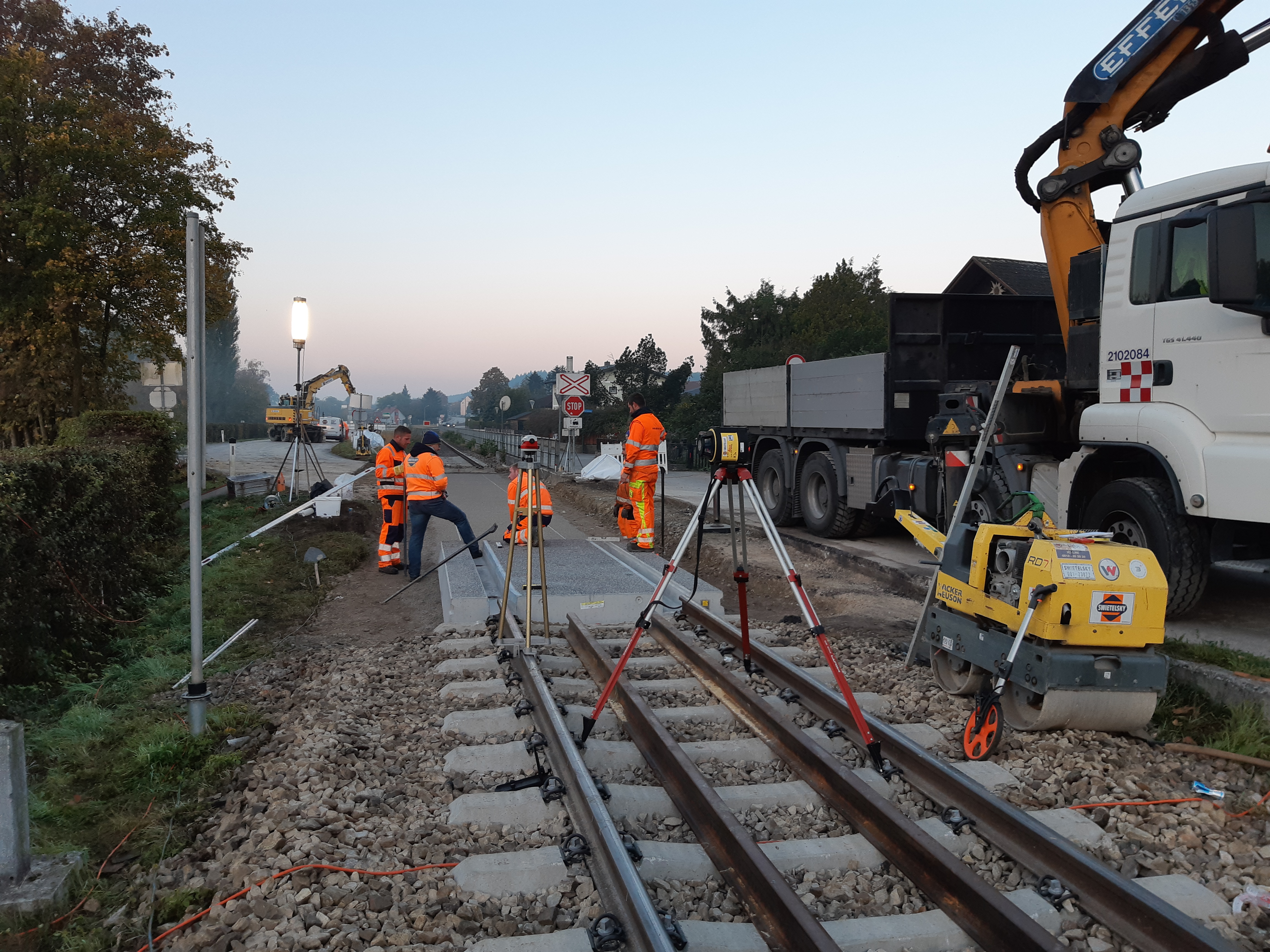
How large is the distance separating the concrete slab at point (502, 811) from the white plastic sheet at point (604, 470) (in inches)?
727

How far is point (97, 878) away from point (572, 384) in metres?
21.0

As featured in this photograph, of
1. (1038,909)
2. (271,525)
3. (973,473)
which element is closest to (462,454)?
(271,525)

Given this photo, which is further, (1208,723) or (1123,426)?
(1123,426)

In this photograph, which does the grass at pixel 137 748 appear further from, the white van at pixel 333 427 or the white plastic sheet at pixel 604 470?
the white van at pixel 333 427

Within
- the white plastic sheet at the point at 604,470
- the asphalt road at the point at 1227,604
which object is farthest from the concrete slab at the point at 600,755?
the white plastic sheet at the point at 604,470

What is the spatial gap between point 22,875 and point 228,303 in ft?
69.8

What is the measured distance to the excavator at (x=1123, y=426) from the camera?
5.11m

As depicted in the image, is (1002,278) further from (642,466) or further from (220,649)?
(220,649)

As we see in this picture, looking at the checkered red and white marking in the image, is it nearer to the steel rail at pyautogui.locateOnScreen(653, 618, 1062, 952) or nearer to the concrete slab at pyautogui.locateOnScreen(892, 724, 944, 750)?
the concrete slab at pyautogui.locateOnScreen(892, 724, 944, 750)

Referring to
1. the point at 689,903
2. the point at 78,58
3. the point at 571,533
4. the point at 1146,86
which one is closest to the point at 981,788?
the point at 689,903

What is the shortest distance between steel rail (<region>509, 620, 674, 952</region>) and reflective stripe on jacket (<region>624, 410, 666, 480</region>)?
651cm

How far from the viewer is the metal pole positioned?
16.2 ft

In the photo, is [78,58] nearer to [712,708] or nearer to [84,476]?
[84,476]

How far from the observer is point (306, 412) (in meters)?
50.1
